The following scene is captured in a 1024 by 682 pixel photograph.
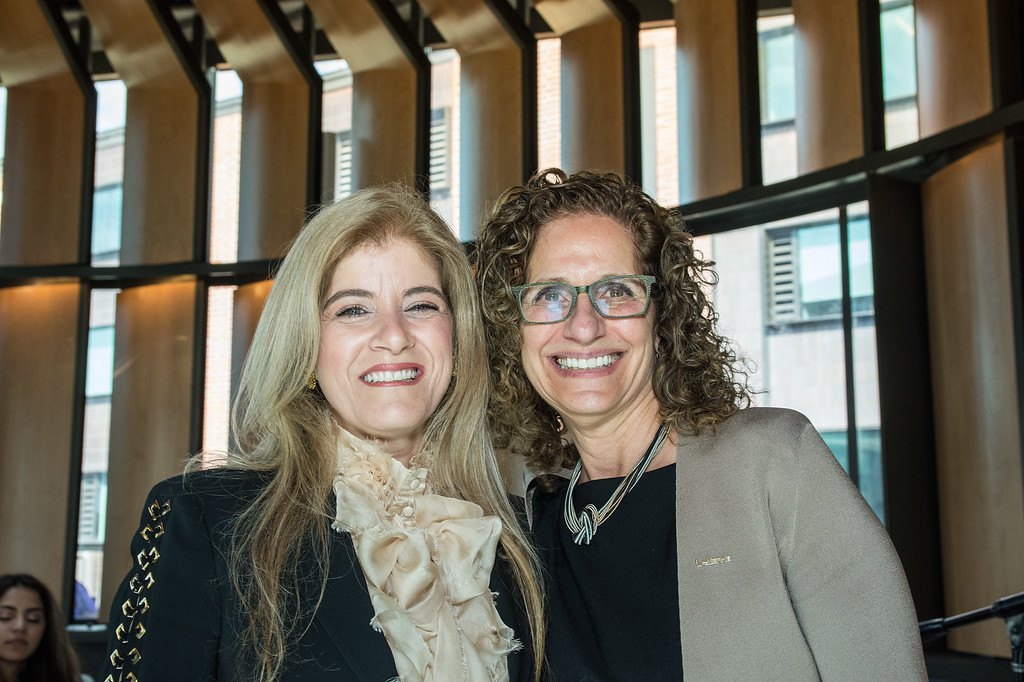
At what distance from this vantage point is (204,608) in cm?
187

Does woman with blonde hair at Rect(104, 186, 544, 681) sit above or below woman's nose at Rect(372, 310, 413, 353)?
below

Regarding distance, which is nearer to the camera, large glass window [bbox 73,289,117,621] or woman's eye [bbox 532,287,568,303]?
woman's eye [bbox 532,287,568,303]

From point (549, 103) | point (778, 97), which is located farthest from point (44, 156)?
point (778, 97)

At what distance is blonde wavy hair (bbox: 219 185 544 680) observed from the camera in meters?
1.92

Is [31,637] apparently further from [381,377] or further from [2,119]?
[2,119]

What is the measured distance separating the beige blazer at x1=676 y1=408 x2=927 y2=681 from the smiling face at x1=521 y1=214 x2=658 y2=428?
11.3 inches

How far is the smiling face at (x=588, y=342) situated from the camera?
7.54 feet

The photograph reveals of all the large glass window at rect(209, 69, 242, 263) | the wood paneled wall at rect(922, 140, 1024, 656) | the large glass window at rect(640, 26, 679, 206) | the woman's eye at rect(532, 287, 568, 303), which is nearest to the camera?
the woman's eye at rect(532, 287, 568, 303)

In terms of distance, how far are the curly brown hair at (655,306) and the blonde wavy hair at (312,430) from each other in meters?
0.09

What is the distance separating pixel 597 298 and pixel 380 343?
19.3 inches

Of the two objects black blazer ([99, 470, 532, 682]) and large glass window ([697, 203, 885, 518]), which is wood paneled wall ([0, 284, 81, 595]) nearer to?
large glass window ([697, 203, 885, 518])

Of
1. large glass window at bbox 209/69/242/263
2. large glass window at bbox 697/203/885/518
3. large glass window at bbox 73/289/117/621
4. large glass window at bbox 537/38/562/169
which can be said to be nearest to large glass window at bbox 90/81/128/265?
large glass window at bbox 73/289/117/621

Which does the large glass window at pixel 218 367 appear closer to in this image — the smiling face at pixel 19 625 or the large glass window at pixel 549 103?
the smiling face at pixel 19 625

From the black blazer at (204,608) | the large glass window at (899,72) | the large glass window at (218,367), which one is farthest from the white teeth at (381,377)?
the large glass window at (218,367)
